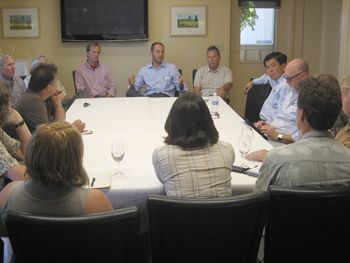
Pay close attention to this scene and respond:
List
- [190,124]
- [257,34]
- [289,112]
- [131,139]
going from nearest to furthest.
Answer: [190,124], [131,139], [289,112], [257,34]

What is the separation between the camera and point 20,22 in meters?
6.55

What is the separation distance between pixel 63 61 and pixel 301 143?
17.5 ft

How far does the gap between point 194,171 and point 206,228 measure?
1.37ft

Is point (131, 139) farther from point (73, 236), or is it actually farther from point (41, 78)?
point (73, 236)

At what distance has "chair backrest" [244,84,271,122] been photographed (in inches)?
187

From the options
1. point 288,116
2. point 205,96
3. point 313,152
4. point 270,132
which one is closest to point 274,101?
point 288,116

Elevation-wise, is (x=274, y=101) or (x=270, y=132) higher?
(x=274, y=101)

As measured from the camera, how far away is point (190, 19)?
263 inches

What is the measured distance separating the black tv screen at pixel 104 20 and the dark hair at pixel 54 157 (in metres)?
5.13

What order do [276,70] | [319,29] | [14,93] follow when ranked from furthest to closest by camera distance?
[319,29], [14,93], [276,70]

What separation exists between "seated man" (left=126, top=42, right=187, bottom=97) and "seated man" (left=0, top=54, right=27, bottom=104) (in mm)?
1509

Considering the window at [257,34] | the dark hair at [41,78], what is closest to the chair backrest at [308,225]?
the dark hair at [41,78]

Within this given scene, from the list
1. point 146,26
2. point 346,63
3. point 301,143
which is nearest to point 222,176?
point 301,143

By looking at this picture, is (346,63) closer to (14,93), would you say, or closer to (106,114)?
(106,114)
